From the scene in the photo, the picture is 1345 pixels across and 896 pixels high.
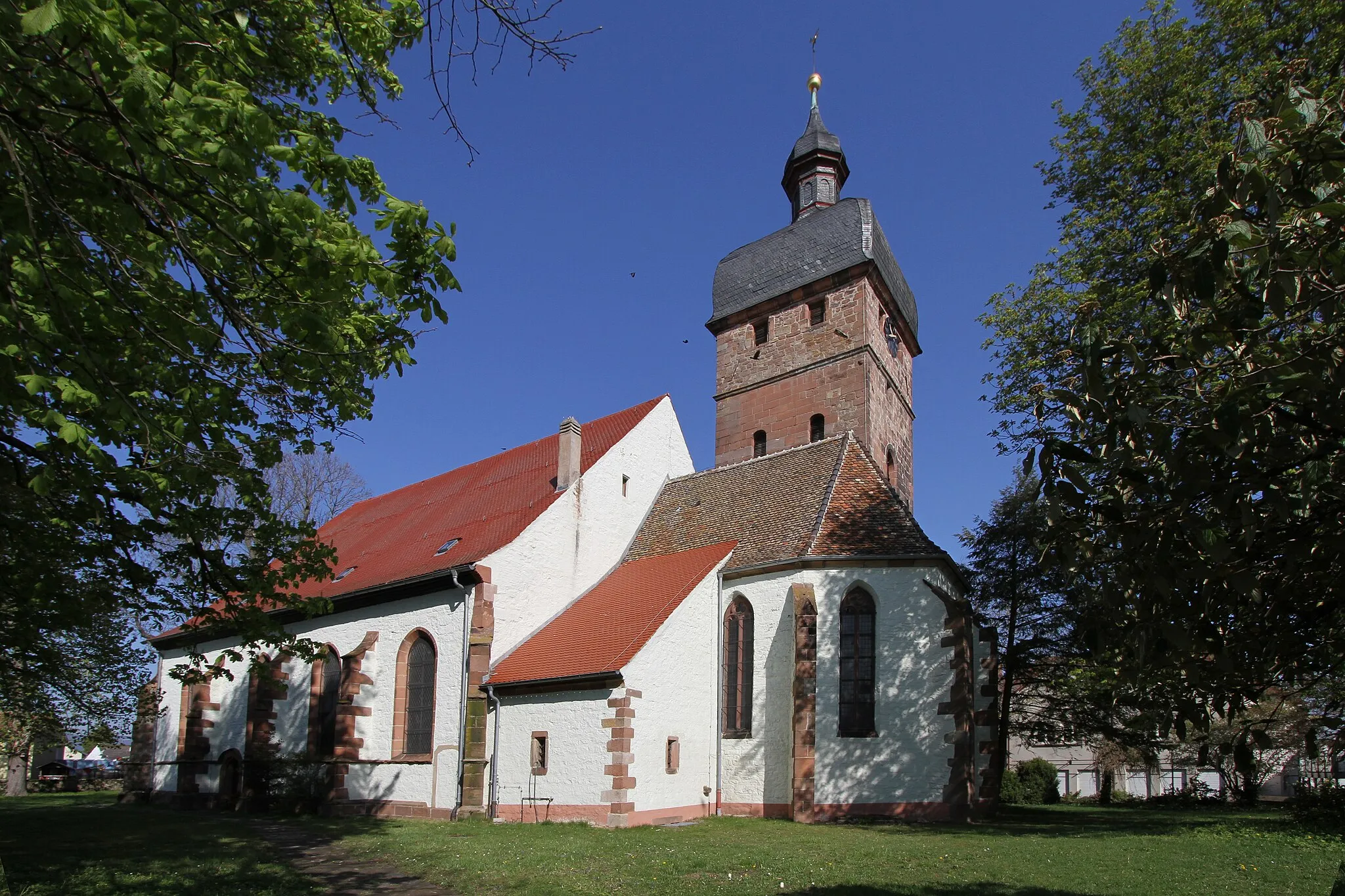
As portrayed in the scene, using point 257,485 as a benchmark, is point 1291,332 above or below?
above

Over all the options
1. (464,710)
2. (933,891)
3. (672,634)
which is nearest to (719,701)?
(672,634)

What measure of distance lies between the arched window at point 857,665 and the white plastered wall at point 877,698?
6.7 inches

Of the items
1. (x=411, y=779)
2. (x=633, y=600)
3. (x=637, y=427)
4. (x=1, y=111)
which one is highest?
(x=637, y=427)

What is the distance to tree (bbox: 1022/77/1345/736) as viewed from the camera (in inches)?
156

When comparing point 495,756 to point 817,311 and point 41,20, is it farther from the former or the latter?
point 41,20

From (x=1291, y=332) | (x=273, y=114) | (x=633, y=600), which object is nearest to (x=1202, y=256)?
(x=273, y=114)

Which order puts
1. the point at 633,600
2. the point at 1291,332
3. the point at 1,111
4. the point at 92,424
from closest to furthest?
the point at 1,111
the point at 92,424
the point at 1291,332
the point at 633,600

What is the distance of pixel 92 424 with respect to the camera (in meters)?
8.09

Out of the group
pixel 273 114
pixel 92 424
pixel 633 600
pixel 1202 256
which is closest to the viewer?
pixel 1202 256

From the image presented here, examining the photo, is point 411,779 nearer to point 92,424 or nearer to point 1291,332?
point 92,424

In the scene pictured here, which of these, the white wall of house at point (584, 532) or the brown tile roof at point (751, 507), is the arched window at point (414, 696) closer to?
the white wall of house at point (584, 532)

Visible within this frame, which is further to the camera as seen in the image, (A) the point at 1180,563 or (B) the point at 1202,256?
(A) the point at 1180,563

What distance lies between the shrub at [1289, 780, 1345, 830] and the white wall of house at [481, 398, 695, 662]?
14106 mm

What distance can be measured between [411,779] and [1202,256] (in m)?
18.8
